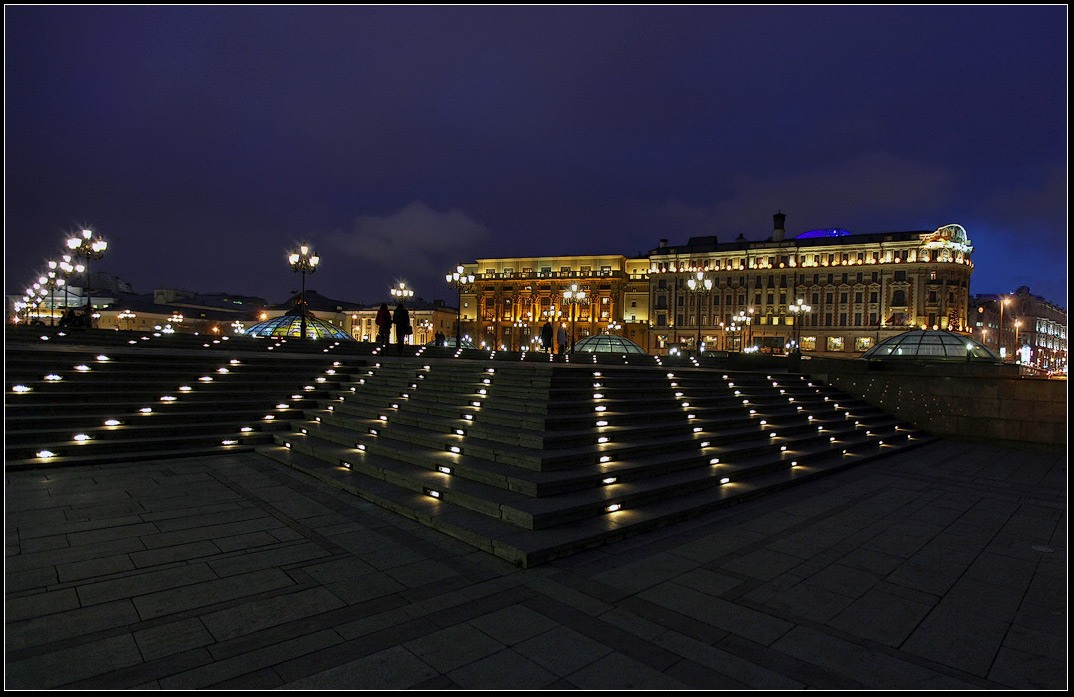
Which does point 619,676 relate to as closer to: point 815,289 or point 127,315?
point 815,289

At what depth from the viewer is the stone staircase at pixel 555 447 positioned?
277 inches

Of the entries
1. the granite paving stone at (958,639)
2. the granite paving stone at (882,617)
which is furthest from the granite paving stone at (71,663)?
the granite paving stone at (958,639)

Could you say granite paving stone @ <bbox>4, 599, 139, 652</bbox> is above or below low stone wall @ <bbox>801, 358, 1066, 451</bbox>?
below

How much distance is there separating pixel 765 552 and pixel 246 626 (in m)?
5.49

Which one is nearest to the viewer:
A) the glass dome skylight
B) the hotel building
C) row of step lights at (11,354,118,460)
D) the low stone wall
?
Result: row of step lights at (11,354,118,460)

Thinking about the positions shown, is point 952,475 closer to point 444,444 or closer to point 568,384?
point 568,384

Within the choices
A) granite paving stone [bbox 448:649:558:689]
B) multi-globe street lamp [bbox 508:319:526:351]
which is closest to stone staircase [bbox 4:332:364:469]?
granite paving stone [bbox 448:649:558:689]

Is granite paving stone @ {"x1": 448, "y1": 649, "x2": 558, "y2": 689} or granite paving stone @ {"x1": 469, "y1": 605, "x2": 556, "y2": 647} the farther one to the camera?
granite paving stone @ {"x1": 469, "y1": 605, "x2": 556, "y2": 647}

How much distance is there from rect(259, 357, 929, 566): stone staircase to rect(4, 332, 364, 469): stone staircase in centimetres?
100

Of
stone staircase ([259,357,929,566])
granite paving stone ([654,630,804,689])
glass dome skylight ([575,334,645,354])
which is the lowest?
granite paving stone ([654,630,804,689])

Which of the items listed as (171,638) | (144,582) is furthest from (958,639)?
(144,582)

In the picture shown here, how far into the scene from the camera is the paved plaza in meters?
3.87

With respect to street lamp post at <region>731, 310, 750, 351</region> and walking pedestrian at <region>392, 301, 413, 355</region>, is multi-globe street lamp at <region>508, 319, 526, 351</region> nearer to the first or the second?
street lamp post at <region>731, 310, 750, 351</region>

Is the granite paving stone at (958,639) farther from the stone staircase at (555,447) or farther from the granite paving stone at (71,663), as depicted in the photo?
the granite paving stone at (71,663)
